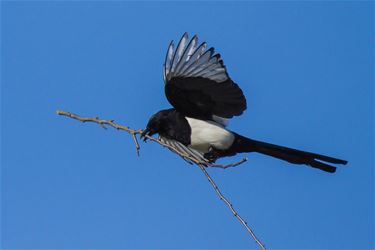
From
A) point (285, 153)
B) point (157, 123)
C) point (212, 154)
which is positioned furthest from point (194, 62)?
point (285, 153)

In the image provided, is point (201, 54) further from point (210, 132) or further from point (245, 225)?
point (245, 225)

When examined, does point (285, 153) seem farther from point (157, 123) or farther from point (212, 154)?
point (157, 123)

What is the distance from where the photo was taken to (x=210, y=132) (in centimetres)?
404

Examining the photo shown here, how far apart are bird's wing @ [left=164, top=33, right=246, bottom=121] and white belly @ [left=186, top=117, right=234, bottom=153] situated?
69 mm

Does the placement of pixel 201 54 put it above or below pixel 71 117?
above

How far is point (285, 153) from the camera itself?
3988 millimetres

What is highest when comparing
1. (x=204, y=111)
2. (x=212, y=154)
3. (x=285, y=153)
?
(x=204, y=111)

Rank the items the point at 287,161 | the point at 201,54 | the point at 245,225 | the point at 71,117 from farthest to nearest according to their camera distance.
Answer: the point at 287,161 < the point at 201,54 < the point at 71,117 < the point at 245,225

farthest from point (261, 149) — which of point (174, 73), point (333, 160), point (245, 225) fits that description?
point (245, 225)

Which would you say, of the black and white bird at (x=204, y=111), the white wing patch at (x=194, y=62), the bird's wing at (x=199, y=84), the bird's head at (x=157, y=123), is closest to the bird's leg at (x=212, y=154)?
the black and white bird at (x=204, y=111)

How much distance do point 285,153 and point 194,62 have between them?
83 cm

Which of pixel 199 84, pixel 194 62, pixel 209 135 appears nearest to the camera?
pixel 194 62

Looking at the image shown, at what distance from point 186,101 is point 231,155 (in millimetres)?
492

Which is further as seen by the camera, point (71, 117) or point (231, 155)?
point (231, 155)
